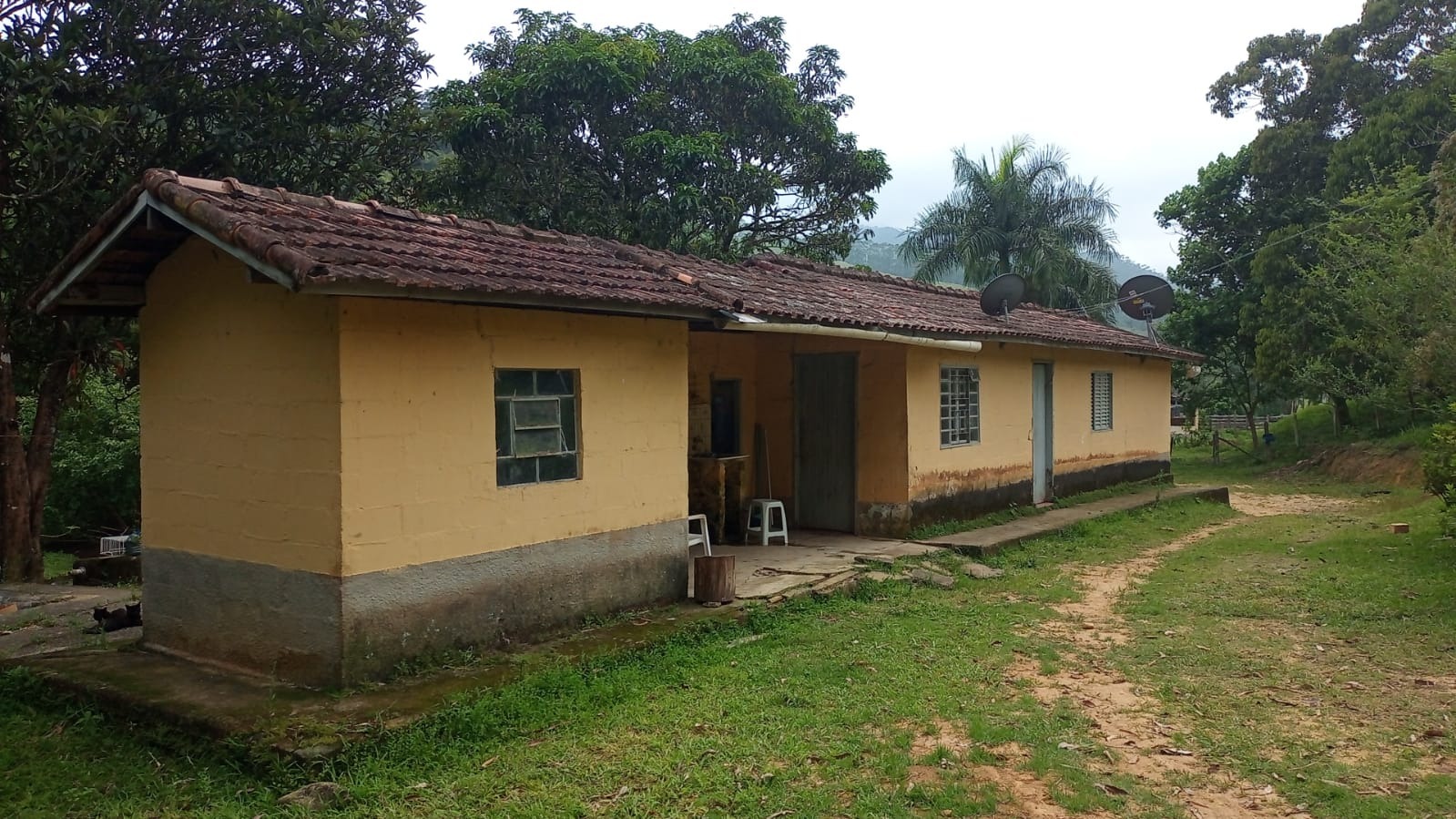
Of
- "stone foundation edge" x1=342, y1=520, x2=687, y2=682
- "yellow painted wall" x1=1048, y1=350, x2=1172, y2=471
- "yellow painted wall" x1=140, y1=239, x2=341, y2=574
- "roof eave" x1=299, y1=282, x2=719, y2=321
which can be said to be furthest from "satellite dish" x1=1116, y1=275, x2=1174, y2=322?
"yellow painted wall" x1=140, y1=239, x2=341, y2=574

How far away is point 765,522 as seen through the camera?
34.2 feet

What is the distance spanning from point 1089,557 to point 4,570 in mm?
11956

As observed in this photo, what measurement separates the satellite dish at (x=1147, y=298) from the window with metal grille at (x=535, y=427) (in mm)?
12682

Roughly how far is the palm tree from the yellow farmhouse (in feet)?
58.2

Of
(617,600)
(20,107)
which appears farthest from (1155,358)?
(20,107)

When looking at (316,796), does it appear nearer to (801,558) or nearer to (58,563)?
(801,558)

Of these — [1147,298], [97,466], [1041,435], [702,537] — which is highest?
[1147,298]

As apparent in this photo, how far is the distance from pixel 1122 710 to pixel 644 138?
14.1 metres

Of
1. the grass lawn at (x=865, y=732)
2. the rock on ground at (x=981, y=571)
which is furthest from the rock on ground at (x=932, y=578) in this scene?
the grass lawn at (x=865, y=732)

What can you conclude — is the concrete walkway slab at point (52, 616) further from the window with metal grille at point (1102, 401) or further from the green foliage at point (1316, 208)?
the green foliage at point (1316, 208)

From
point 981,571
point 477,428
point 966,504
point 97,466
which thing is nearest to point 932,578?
point 981,571

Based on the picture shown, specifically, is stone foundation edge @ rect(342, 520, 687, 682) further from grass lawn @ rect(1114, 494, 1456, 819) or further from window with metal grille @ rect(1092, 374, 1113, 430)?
window with metal grille @ rect(1092, 374, 1113, 430)

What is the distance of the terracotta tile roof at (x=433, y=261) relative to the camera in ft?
16.9

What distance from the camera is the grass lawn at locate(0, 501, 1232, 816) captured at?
14.4 ft
